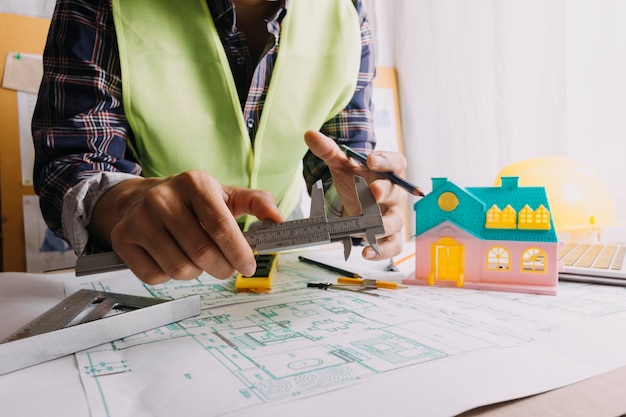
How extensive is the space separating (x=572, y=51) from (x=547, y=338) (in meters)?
0.98

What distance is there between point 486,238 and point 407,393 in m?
0.41

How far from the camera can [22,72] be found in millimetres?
1250

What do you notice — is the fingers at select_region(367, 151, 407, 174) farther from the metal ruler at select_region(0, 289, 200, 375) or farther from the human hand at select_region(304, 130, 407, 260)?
the metal ruler at select_region(0, 289, 200, 375)

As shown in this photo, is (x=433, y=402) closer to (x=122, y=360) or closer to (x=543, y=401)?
(x=543, y=401)

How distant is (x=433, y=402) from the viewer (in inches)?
13.5

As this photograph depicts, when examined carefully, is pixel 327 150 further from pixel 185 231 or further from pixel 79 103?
pixel 79 103

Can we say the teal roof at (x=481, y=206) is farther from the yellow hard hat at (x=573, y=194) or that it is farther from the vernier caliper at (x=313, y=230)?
the yellow hard hat at (x=573, y=194)

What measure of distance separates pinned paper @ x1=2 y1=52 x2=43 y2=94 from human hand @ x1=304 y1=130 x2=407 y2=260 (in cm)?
97

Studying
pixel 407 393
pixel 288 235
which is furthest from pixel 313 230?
pixel 407 393

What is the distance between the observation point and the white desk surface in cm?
34

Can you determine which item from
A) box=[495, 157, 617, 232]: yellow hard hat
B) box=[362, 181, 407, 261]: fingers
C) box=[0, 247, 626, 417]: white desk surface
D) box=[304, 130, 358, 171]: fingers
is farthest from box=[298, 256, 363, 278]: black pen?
box=[495, 157, 617, 232]: yellow hard hat

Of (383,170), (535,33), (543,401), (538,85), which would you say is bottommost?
(543,401)

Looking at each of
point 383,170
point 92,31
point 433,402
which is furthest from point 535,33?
point 433,402

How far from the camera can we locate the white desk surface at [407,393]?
1.10 feet
